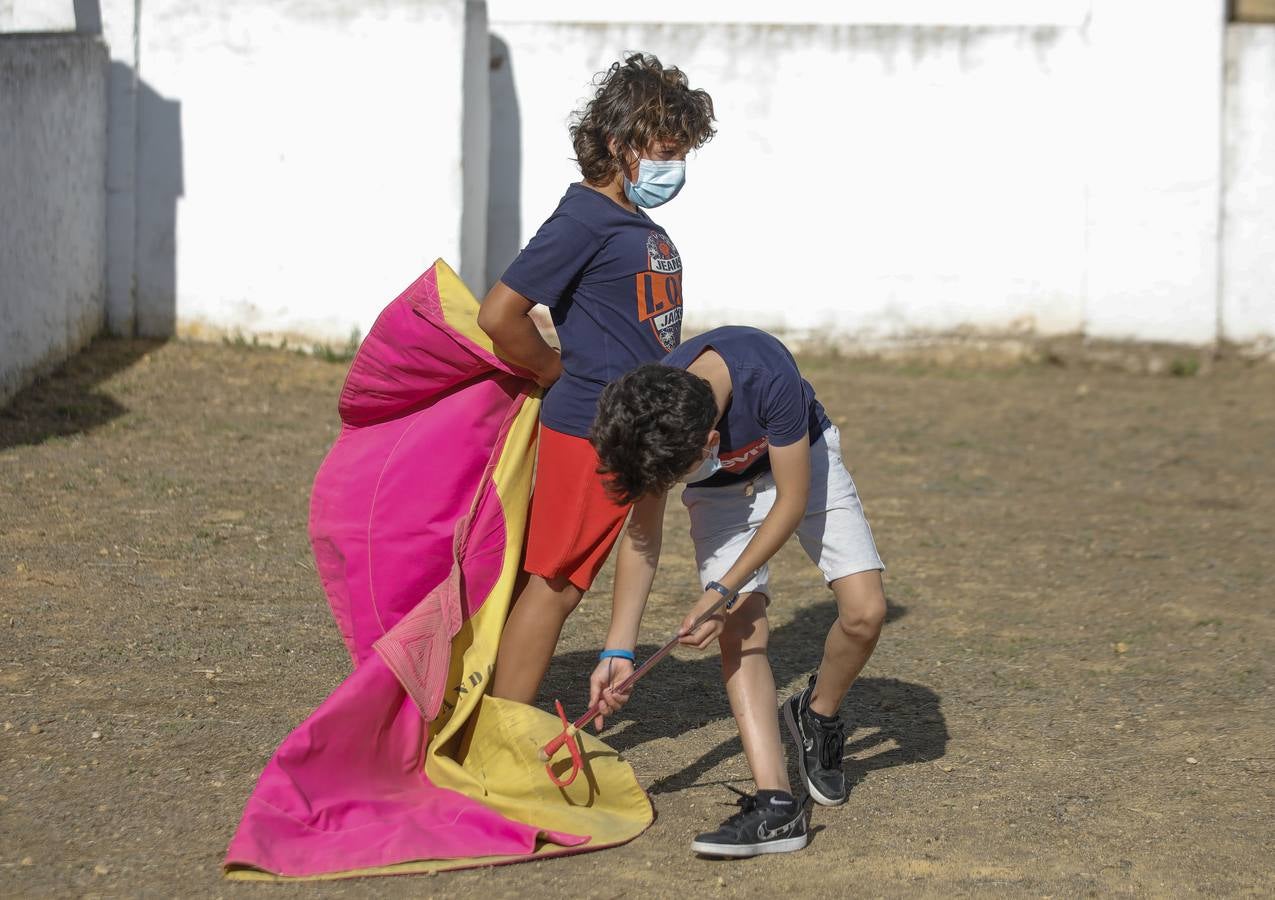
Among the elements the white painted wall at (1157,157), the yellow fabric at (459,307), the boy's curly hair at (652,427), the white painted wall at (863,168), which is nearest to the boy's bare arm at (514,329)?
the yellow fabric at (459,307)

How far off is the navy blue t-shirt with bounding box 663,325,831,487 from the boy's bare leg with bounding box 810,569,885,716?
41cm

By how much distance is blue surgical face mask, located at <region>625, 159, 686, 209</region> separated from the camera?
379 cm

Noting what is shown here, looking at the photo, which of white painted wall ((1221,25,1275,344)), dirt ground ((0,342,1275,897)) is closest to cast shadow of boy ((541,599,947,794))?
dirt ground ((0,342,1275,897))

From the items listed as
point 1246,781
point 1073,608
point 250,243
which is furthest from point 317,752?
point 250,243

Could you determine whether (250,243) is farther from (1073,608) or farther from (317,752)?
(317,752)

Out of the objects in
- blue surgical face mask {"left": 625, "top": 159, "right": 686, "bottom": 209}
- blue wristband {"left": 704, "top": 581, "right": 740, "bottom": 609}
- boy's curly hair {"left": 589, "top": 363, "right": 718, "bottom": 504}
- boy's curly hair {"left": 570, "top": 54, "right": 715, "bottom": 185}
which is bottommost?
blue wristband {"left": 704, "top": 581, "right": 740, "bottom": 609}

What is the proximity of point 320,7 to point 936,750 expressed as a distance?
288 inches

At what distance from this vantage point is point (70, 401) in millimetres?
8633

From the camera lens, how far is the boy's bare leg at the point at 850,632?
376 cm

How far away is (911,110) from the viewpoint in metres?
10.7

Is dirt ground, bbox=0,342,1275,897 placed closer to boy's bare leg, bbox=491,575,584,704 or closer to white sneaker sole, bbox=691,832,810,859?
white sneaker sole, bbox=691,832,810,859

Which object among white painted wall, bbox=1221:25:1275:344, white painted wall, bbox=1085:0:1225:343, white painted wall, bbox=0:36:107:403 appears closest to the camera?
white painted wall, bbox=0:36:107:403

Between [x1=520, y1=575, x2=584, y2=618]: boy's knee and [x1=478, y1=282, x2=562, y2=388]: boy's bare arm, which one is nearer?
[x1=478, y1=282, x2=562, y2=388]: boy's bare arm

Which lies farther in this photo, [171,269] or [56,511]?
[171,269]
